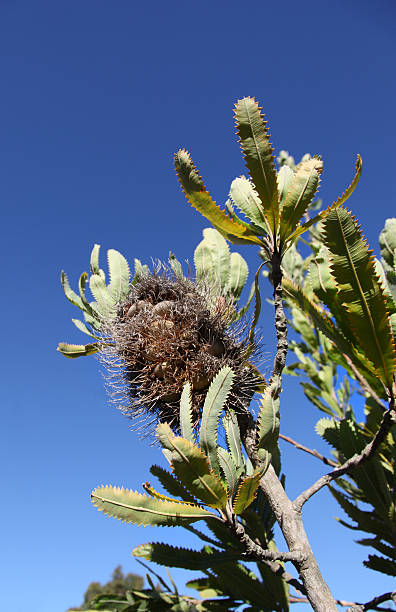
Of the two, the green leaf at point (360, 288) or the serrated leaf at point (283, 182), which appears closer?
the green leaf at point (360, 288)

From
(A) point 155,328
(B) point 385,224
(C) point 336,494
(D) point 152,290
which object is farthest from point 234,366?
(B) point 385,224

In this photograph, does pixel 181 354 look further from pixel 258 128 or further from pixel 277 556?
pixel 258 128

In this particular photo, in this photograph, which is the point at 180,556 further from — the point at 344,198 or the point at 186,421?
the point at 344,198

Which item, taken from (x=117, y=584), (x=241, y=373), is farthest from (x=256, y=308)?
(x=117, y=584)

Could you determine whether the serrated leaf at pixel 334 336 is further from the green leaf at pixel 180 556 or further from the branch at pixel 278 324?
the green leaf at pixel 180 556

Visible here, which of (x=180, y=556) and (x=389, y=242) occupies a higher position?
(x=389, y=242)

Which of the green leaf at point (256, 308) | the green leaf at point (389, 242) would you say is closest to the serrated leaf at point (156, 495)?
the green leaf at point (256, 308)


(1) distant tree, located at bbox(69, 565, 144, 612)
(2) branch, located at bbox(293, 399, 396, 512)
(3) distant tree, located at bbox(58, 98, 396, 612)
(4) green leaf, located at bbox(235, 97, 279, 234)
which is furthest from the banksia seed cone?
(1) distant tree, located at bbox(69, 565, 144, 612)
